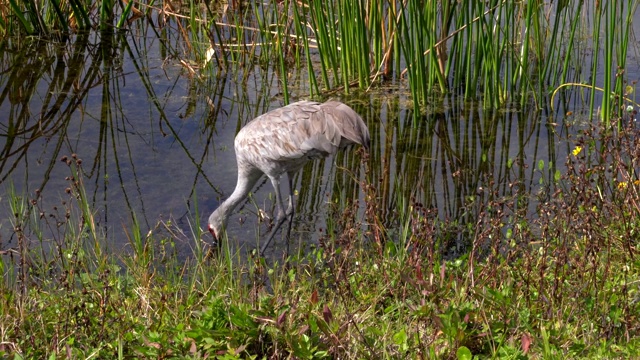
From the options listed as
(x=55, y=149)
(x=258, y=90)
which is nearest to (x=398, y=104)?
(x=258, y=90)

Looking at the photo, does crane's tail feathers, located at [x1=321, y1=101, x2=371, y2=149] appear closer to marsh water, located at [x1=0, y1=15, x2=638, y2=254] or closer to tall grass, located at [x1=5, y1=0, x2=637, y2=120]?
marsh water, located at [x1=0, y1=15, x2=638, y2=254]

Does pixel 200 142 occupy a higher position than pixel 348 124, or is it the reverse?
pixel 348 124

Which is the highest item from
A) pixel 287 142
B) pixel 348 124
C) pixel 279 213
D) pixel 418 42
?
pixel 418 42

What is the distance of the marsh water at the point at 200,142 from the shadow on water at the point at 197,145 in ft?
0.04

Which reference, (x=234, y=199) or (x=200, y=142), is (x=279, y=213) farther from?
(x=200, y=142)

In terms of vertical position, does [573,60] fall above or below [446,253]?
above

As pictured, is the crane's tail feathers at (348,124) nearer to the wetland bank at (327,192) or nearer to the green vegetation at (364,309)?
the wetland bank at (327,192)

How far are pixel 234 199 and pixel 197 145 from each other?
1.05m

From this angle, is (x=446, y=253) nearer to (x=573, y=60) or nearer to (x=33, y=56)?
(x=573, y=60)

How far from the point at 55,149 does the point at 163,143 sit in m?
0.67

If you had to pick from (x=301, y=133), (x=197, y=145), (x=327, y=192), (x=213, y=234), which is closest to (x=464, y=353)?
(x=213, y=234)

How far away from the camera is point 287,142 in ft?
16.7

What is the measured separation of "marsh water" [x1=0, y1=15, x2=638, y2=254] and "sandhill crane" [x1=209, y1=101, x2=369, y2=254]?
122mm

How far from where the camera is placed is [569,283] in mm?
3617
